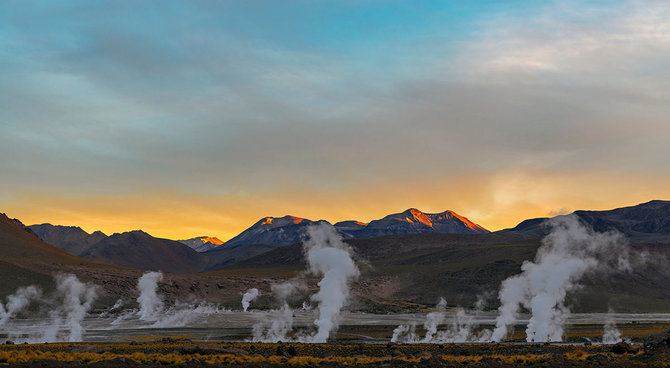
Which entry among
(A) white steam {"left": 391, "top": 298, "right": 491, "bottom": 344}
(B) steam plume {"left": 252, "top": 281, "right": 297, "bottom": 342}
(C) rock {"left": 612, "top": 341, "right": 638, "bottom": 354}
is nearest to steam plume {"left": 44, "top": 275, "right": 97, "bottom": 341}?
(B) steam plume {"left": 252, "top": 281, "right": 297, "bottom": 342}

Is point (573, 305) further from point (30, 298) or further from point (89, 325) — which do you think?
point (30, 298)

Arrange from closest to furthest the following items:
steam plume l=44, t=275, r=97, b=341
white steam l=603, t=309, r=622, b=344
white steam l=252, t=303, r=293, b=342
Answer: white steam l=603, t=309, r=622, b=344
white steam l=252, t=303, r=293, b=342
steam plume l=44, t=275, r=97, b=341

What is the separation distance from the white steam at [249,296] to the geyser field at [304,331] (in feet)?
1.79

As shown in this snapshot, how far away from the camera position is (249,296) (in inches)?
6870

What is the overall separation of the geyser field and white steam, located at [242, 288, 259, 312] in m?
0.54

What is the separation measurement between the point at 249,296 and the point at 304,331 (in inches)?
2802

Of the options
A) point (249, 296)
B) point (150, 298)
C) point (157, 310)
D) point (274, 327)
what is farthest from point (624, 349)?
point (150, 298)

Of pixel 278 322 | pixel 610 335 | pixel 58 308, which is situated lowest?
pixel 610 335

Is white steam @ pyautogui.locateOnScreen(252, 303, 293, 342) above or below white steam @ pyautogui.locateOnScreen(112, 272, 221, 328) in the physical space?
below

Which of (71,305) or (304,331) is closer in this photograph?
(304,331)

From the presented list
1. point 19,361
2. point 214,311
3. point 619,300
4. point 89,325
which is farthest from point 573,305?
point 19,361

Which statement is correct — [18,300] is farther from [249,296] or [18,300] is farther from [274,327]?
[274,327]

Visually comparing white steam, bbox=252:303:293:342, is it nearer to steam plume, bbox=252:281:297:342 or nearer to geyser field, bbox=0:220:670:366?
steam plume, bbox=252:281:297:342

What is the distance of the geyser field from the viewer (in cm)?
5691
